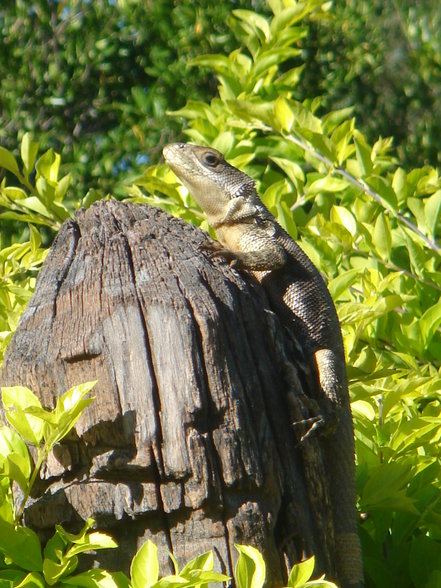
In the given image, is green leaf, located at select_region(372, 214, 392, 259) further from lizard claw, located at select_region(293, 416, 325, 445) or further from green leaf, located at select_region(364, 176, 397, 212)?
lizard claw, located at select_region(293, 416, 325, 445)

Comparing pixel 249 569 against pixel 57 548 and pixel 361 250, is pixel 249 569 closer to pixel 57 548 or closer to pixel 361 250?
pixel 57 548

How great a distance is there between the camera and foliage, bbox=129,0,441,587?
2.60 m

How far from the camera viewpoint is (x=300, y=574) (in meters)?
1.81

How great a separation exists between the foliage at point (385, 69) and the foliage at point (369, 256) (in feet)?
8.85

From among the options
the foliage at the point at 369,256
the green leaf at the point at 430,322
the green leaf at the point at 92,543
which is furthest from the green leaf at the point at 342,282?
the green leaf at the point at 92,543

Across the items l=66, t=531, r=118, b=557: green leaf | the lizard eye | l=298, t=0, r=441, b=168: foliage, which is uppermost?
l=66, t=531, r=118, b=557: green leaf

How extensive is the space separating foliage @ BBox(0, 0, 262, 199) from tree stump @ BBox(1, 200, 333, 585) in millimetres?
4075

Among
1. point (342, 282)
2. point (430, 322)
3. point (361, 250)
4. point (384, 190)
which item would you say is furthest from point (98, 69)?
point (430, 322)

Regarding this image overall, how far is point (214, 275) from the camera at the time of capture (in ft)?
7.24

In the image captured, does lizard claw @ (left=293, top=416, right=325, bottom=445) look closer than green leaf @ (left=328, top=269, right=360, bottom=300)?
Yes

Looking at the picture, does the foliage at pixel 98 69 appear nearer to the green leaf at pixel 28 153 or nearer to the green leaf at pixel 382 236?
the green leaf at pixel 28 153

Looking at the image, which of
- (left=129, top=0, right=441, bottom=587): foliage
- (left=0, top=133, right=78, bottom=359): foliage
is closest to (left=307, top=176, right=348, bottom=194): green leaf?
(left=129, top=0, right=441, bottom=587): foliage

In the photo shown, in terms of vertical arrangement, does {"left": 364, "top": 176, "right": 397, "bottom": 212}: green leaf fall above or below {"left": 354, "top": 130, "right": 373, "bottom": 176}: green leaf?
below

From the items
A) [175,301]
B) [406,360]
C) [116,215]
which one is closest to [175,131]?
[406,360]
